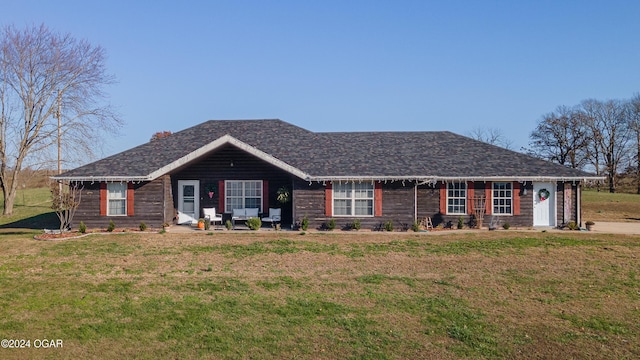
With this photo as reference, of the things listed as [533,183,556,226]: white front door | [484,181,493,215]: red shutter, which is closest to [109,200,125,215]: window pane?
[484,181,493,215]: red shutter

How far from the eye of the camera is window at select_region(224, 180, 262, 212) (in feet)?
70.0

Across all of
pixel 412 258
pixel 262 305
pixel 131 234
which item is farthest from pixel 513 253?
pixel 131 234

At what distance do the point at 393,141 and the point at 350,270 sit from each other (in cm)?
1435

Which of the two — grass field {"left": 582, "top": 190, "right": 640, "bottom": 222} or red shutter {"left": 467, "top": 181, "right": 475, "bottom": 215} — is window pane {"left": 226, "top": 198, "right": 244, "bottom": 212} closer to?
red shutter {"left": 467, "top": 181, "right": 475, "bottom": 215}

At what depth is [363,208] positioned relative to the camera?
20.2m

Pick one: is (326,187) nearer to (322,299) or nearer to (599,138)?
(322,299)

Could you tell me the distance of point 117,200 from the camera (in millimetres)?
20406

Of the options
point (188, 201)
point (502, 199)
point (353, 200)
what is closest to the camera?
point (353, 200)

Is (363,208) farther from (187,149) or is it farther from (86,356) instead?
(86,356)

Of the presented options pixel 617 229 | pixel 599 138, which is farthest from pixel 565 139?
pixel 617 229

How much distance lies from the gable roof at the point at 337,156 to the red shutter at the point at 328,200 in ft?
2.22

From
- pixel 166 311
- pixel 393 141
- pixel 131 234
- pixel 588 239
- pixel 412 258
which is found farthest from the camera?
pixel 393 141

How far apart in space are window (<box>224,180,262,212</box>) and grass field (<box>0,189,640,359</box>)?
5230 mm

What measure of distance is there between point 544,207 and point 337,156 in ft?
35.8
